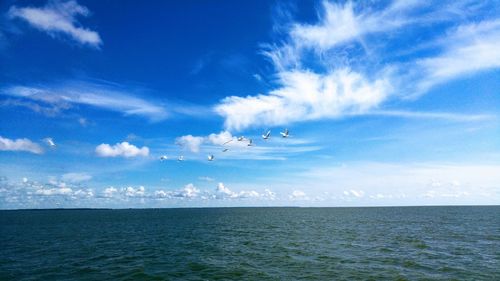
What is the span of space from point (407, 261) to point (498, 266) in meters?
8.92

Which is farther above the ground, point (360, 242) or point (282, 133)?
point (282, 133)

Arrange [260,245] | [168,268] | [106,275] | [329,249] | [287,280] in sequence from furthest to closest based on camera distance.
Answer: [260,245]
[329,249]
[168,268]
[106,275]
[287,280]

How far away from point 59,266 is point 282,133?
30123mm

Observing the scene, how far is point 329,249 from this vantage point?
162 feet

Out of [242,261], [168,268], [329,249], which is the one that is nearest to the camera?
[168,268]

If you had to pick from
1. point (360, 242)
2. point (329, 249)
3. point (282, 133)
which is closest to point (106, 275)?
point (282, 133)

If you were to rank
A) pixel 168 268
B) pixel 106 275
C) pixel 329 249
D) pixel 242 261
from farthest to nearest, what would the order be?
pixel 329 249, pixel 242 261, pixel 168 268, pixel 106 275

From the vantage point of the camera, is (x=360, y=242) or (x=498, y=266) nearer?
(x=498, y=266)

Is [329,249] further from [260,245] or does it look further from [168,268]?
[168,268]

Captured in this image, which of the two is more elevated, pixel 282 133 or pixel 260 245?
pixel 282 133

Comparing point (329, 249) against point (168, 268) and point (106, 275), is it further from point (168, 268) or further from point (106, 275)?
point (106, 275)

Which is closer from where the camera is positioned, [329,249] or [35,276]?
[35,276]

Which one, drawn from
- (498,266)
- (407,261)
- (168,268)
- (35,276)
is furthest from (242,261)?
(498,266)

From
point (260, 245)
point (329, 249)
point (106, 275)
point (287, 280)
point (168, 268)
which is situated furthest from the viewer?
point (260, 245)
